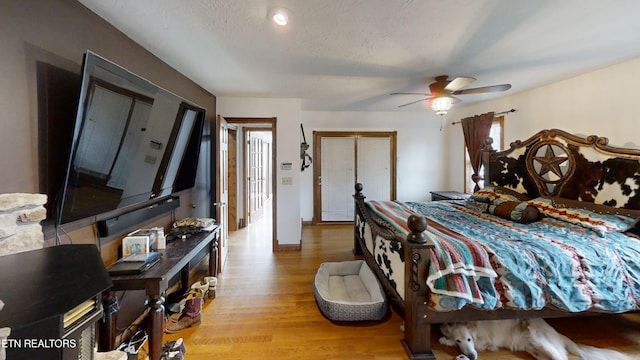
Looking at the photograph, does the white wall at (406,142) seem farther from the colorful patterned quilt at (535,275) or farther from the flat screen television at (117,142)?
the colorful patterned quilt at (535,275)

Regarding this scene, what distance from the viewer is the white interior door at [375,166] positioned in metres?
5.37

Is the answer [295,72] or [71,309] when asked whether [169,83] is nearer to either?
[295,72]

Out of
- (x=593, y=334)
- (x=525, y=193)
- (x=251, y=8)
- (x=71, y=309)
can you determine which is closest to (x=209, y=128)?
(x=251, y=8)

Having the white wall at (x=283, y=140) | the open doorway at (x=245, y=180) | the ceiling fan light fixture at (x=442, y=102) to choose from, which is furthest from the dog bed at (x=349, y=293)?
the ceiling fan light fixture at (x=442, y=102)

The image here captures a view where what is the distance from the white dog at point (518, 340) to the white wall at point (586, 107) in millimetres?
2073

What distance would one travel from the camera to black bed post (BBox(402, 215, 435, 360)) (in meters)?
1.66

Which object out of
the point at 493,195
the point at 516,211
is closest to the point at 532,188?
the point at 493,195

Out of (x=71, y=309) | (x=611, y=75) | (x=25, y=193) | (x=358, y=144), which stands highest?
(x=611, y=75)

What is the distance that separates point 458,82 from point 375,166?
2905mm

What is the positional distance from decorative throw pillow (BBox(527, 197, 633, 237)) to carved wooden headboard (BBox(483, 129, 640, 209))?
7.8 inches

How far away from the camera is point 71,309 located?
67 cm

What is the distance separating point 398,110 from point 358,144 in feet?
3.40

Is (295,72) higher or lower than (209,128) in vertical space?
higher

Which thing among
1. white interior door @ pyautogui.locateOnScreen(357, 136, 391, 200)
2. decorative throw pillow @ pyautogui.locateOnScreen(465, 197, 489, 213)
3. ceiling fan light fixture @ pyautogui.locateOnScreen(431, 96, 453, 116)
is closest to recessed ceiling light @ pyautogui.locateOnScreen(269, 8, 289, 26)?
ceiling fan light fixture @ pyautogui.locateOnScreen(431, 96, 453, 116)
